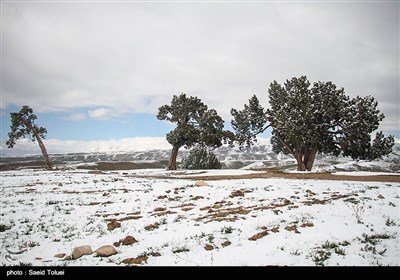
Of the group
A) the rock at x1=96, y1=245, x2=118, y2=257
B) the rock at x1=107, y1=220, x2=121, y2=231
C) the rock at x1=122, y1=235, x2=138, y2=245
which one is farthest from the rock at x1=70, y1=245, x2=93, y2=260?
the rock at x1=107, y1=220, x2=121, y2=231

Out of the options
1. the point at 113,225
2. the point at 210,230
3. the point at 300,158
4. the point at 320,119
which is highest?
the point at 320,119

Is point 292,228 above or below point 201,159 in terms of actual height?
below

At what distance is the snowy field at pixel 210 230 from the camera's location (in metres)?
7.30

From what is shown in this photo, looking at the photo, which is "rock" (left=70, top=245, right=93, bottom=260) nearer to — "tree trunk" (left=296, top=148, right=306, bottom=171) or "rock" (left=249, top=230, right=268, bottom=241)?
"rock" (left=249, top=230, right=268, bottom=241)

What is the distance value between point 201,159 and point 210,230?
1585 inches

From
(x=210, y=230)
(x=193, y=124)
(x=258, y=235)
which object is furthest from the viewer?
(x=193, y=124)

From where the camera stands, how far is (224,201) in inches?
595

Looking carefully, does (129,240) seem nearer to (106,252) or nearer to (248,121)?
(106,252)

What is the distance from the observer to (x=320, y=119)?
41188 mm

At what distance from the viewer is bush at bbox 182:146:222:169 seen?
49906 millimetres

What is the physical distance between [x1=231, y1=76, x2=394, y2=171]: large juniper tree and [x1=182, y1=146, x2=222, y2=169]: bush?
10428mm

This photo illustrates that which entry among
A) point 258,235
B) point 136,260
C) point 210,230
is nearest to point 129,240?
point 136,260

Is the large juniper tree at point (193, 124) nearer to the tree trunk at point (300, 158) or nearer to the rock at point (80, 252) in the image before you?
the tree trunk at point (300, 158)
